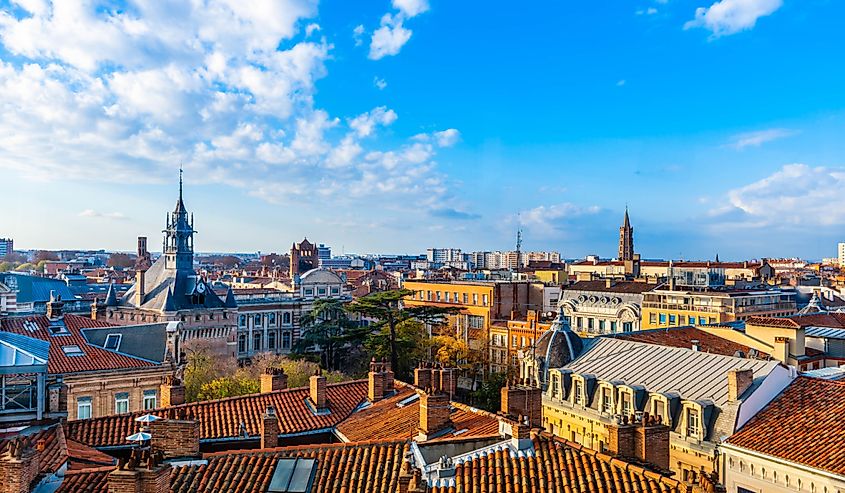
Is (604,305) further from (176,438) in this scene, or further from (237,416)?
(176,438)

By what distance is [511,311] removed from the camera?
77.6 metres

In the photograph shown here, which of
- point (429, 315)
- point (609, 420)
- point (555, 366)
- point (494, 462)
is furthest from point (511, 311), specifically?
point (494, 462)

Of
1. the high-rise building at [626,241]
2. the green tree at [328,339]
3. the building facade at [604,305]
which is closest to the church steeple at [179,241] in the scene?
the green tree at [328,339]

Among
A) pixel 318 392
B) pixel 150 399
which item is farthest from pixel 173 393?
pixel 150 399

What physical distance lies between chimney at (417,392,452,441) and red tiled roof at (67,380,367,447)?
4.96 metres

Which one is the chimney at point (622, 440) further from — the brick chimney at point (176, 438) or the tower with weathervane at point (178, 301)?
the tower with weathervane at point (178, 301)

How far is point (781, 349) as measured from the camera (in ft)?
115

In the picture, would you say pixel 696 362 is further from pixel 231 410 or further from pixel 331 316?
pixel 331 316

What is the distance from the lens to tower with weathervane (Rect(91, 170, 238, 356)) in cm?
6556

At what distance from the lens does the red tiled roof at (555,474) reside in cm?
1366

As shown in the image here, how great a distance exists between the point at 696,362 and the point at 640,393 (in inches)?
114

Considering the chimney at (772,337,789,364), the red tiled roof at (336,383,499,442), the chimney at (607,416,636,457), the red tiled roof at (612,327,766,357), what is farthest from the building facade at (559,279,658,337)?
the chimney at (607,416,636,457)

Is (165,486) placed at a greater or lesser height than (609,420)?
greater

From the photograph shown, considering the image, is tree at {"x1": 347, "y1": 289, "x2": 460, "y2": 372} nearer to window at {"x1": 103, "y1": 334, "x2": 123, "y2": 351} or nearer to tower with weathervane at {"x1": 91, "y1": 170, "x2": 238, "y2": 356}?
tower with weathervane at {"x1": 91, "y1": 170, "x2": 238, "y2": 356}
